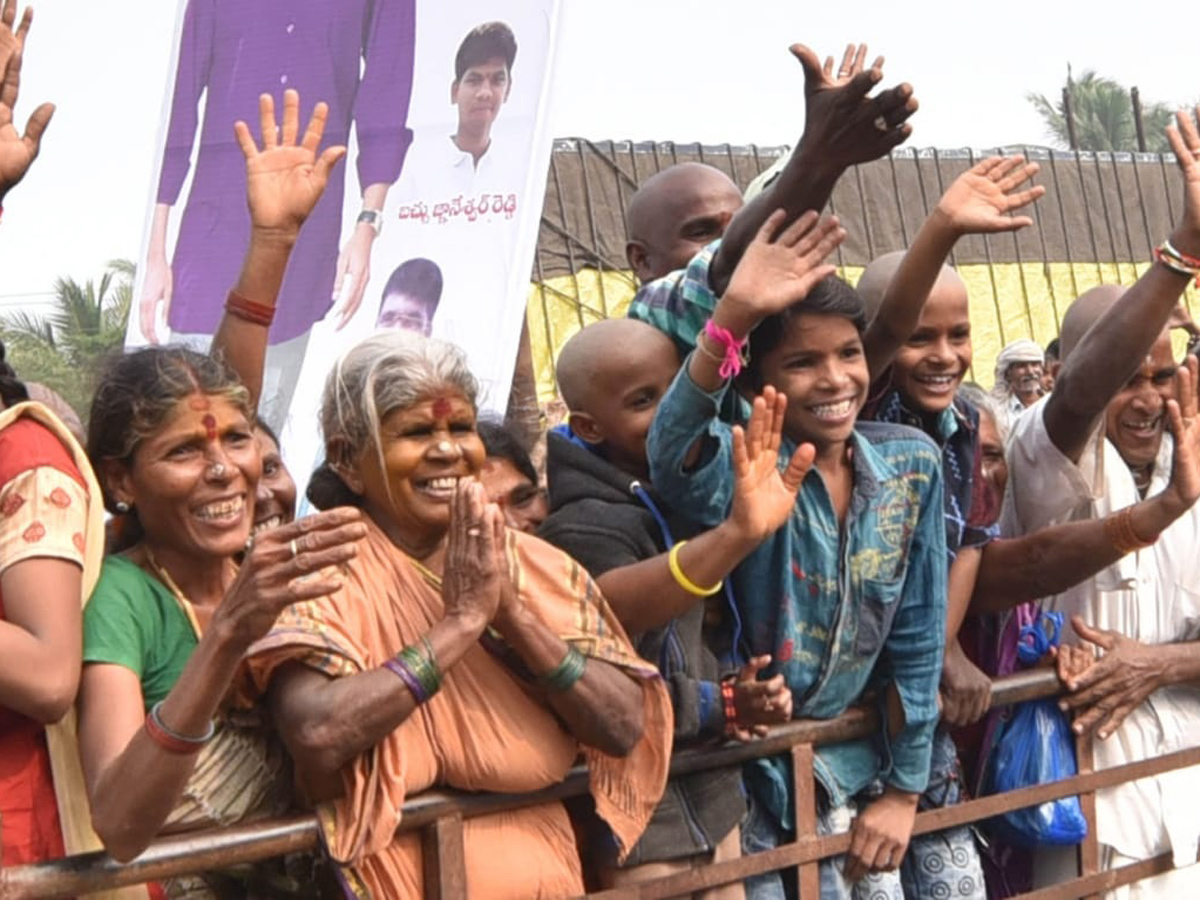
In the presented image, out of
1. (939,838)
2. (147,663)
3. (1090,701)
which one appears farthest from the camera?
(1090,701)

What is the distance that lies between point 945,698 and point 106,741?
1786 millimetres

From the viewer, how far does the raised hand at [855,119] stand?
343 centimetres

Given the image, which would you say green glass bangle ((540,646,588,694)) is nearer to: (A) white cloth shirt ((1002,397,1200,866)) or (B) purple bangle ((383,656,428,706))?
(B) purple bangle ((383,656,428,706))

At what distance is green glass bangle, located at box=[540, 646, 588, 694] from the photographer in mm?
2816

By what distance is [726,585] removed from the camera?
3414mm

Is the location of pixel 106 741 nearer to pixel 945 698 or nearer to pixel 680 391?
pixel 680 391

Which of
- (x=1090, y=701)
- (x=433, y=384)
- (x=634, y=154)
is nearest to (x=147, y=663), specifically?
(x=433, y=384)

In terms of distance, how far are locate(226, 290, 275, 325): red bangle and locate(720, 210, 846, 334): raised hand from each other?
0.86m

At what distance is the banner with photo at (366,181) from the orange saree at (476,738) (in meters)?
3.45

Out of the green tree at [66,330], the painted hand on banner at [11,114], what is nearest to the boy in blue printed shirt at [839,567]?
the painted hand on banner at [11,114]

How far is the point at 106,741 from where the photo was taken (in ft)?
8.30

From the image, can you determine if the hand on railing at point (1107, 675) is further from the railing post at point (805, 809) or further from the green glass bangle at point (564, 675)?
the green glass bangle at point (564, 675)

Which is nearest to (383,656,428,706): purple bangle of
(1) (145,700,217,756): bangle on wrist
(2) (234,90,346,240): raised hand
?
(1) (145,700,217,756): bangle on wrist

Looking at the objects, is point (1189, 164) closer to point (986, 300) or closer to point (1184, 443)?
point (1184, 443)
